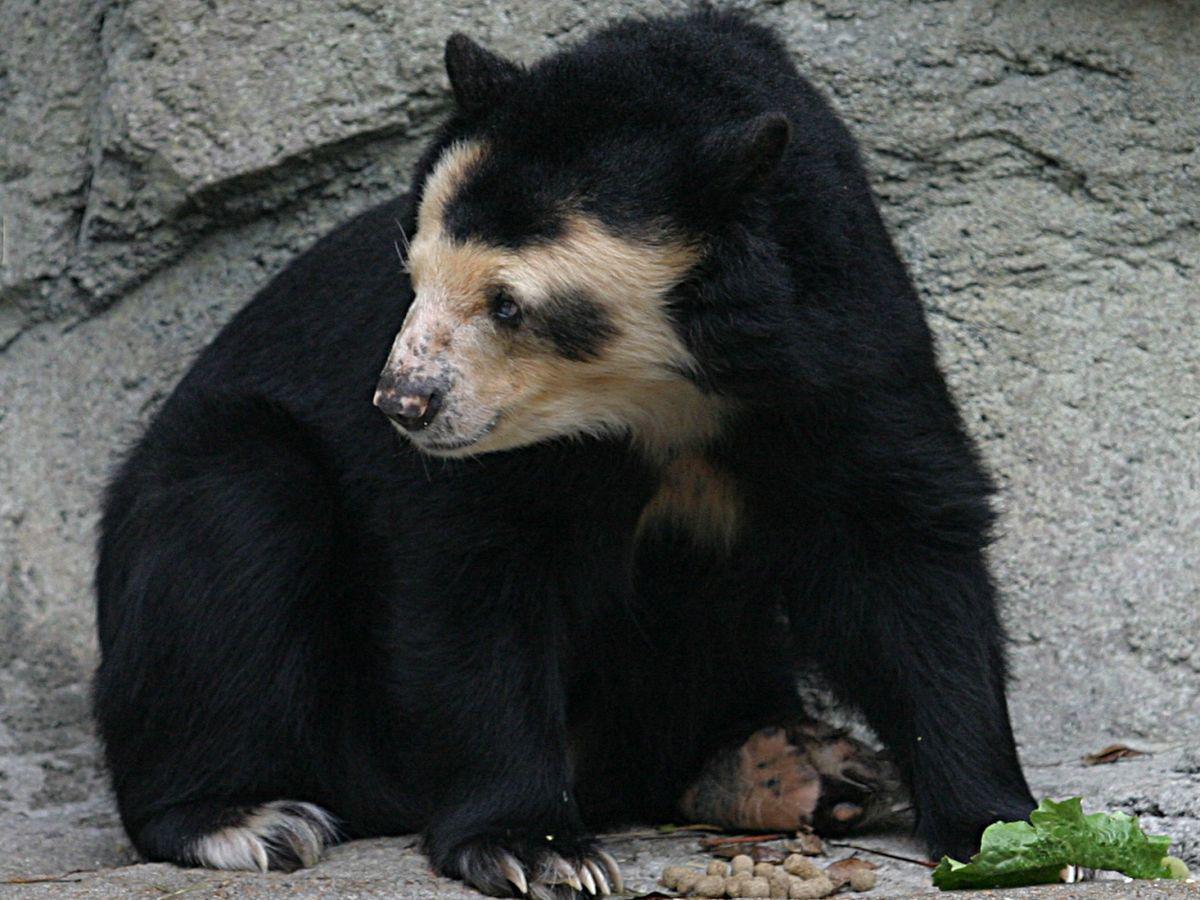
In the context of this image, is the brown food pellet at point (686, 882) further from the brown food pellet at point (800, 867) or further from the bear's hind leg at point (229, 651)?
the bear's hind leg at point (229, 651)

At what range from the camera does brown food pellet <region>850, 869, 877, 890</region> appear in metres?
4.43

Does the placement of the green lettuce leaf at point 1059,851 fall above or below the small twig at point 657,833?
above

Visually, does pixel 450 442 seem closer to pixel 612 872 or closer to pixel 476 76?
pixel 476 76

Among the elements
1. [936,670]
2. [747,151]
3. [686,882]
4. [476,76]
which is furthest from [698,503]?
[476,76]

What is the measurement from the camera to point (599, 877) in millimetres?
4387

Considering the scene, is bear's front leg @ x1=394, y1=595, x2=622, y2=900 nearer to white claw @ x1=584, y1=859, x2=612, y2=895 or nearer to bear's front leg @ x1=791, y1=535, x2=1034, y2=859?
white claw @ x1=584, y1=859, x2=612, y2=895

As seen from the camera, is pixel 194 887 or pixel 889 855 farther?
pixel 889 855

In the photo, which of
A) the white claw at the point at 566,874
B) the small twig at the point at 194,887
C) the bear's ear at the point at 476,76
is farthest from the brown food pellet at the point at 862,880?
the bear's ear at the point at 476,76

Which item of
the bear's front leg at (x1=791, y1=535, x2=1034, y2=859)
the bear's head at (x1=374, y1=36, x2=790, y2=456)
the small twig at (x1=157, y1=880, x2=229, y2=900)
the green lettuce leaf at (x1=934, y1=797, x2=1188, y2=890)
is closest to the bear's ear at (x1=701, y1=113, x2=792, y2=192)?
the bear's head at (x1=374, y1=36, x2=790, y2=456)

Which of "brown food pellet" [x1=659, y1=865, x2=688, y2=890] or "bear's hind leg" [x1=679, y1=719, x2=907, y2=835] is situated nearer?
"brown food pellet" [x1=659, y1=865, x2=688, y2=890]

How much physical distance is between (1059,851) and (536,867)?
Answer: 1.19m

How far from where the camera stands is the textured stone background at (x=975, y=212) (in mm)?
5836

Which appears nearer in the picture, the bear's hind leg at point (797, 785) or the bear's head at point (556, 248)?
the bear's head at point (556, 248)

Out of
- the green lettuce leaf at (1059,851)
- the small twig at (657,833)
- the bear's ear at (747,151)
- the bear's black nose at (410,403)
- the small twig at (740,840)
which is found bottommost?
the small twig at (657,833)
